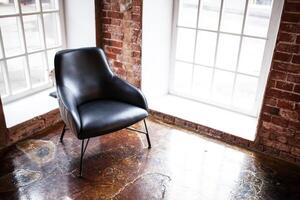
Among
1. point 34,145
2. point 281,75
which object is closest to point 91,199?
point 34,145

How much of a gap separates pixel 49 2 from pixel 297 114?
8.27 feet

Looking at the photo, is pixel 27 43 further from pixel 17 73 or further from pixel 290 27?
pixel 290 27

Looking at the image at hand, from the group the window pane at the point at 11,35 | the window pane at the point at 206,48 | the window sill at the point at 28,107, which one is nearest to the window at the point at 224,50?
the window pane at the point at 206,48

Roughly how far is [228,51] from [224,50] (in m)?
0.04

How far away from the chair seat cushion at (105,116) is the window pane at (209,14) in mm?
1075

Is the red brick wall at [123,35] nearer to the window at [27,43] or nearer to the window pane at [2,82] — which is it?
the window at [27,43]

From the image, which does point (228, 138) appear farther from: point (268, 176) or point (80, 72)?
point (80, 72)

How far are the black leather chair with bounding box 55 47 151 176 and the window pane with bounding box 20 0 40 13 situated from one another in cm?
61

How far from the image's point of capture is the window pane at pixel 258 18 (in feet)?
8.29

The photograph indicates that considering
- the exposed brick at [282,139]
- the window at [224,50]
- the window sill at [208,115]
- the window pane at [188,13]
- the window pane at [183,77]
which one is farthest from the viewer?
the window pane at [183,77]

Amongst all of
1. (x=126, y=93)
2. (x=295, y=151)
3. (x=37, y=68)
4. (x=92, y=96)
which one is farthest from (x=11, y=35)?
(x=295, y=151)

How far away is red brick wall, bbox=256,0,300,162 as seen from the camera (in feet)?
7.15

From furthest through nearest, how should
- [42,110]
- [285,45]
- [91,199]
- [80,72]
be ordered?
[42,110] → [80,72] → [285,45] → [91,199]

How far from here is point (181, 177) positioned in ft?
7.51
